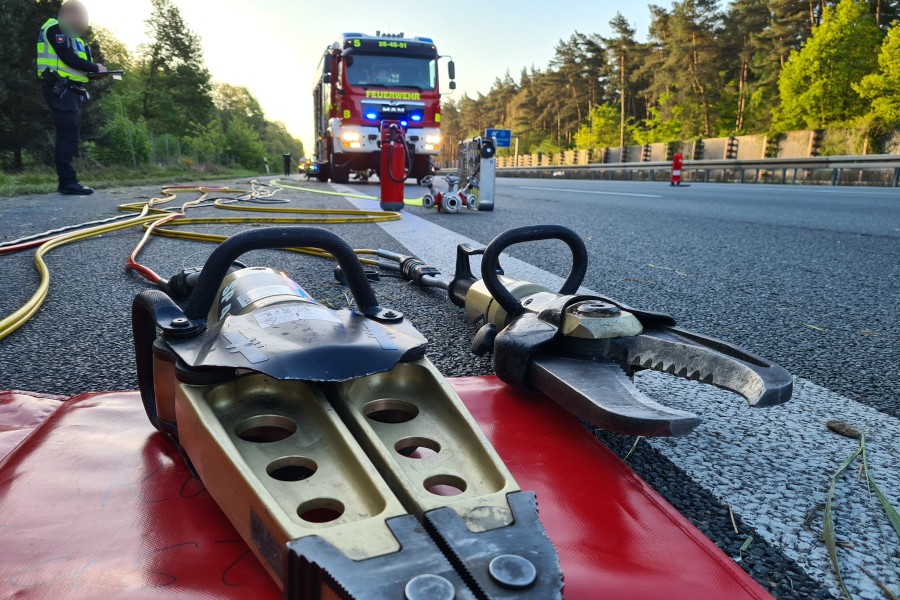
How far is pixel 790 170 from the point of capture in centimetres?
1648

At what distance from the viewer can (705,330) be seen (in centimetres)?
209

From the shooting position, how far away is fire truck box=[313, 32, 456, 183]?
13.2m

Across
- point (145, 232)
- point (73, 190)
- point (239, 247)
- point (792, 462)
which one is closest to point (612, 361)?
point (792, 462)

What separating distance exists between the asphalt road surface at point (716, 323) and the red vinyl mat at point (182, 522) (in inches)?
4.4

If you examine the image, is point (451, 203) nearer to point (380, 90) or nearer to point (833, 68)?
point (380, 90)

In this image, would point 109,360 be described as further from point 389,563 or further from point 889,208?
point 889,208

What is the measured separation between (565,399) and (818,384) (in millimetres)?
888

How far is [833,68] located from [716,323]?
45.8m

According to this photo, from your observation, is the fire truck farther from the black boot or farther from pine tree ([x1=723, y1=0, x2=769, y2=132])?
pine tree ([x1=723, y1=0, x2=769, y2=132])

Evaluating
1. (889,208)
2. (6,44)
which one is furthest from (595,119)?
(889,208)

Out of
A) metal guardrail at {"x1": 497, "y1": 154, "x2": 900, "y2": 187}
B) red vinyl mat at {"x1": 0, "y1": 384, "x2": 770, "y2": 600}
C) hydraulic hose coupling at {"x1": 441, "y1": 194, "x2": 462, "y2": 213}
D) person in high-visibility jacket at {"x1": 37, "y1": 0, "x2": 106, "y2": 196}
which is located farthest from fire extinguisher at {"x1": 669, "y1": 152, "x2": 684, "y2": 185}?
red vinyl mat at {"x1": 0, "y1": 384, "x2": 770, "y2": 600}

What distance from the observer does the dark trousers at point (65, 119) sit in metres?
7.78

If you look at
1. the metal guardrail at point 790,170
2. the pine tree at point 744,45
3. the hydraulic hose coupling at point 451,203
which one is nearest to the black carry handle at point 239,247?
the hydraulic hose coupling at point 451,203

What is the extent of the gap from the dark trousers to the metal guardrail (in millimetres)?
16064
